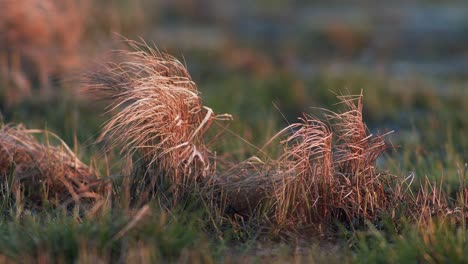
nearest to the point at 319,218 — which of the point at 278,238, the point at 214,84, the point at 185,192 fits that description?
the point at 278,238

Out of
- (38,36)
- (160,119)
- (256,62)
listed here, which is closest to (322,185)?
(160,119)

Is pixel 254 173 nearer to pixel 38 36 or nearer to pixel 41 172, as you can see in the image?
pixel 41 172

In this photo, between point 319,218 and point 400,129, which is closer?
point 319,218

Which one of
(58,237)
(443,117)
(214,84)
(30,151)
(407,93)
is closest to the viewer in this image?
(58,237)

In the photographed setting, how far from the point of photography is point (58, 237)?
3.29m

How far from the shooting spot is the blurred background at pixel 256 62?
6352 millimetres

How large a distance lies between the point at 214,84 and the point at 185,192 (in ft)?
14.2

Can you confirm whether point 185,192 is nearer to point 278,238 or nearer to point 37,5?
point 278,238

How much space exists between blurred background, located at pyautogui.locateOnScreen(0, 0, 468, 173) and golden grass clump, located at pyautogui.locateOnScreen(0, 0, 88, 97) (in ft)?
0.03

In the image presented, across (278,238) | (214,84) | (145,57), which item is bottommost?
(214,84)

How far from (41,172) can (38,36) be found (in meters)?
3.49

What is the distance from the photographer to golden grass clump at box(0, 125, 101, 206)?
4.14 meters

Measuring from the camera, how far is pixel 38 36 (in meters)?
7.45

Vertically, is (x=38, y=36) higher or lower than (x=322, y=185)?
lower
